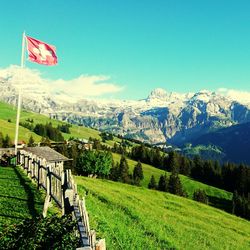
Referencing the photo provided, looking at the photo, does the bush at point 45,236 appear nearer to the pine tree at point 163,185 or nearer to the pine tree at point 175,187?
the pine tree at point 175,187

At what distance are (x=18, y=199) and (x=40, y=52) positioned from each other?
25105 mm

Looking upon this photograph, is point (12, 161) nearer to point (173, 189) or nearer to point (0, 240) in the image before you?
point (0, 240)

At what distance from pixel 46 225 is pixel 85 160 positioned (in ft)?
464

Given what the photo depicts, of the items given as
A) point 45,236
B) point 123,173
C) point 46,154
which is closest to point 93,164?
point 123,173

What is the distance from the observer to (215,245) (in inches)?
1467

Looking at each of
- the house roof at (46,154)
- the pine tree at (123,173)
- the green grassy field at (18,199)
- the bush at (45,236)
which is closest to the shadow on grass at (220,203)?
the pine tree at (123,173)

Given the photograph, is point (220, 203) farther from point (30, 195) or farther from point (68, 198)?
point (68, 198)

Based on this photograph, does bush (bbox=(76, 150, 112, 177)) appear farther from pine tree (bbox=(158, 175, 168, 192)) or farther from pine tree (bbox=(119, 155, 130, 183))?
pine tree (bbox=(158, 175, 168, 192))

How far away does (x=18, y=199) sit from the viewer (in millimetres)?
26641

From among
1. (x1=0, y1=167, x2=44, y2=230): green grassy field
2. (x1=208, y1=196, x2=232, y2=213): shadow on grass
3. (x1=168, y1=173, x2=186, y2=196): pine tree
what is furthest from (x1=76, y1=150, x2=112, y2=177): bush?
(x1=0, y1=167, x2=44, y2=230): green grassy field

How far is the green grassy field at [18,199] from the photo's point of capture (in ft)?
72.8

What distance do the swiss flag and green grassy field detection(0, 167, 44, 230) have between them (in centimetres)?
1596

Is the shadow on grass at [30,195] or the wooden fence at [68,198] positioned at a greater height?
the wooden fence at [68,198]

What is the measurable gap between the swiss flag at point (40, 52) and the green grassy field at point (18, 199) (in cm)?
1596
